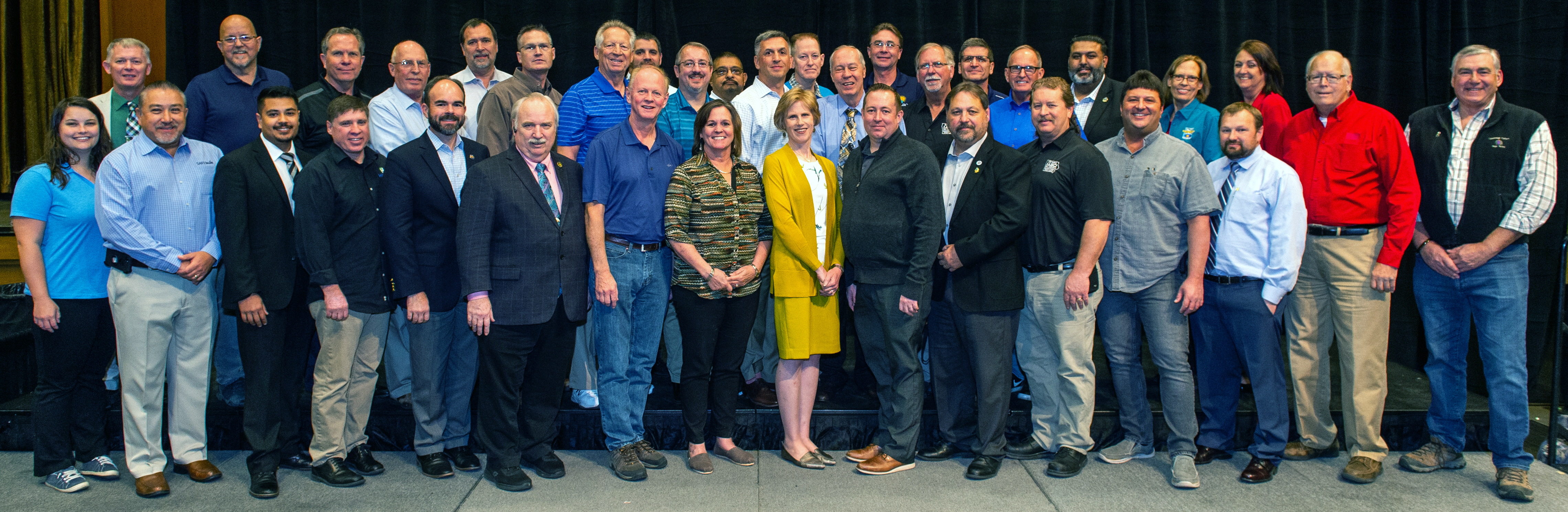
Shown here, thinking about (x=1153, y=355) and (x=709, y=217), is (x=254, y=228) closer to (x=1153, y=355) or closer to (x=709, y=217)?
(x=709, y=217)

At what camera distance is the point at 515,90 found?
12.2 ft

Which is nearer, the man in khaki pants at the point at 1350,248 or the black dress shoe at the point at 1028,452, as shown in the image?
the man in khaki pants at the point at 1350,248

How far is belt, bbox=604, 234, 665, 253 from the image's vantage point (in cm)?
313

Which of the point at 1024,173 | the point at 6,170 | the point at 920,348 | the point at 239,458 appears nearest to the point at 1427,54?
the point at 1024,173

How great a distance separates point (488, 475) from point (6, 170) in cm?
401

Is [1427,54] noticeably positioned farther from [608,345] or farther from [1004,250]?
[608,345]

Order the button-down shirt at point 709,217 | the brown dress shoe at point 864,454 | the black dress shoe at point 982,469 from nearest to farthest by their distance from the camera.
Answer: the button-down shirt at point 709,217, the black dress shoe at point 982,469, the brown dress shoe at point 864,454

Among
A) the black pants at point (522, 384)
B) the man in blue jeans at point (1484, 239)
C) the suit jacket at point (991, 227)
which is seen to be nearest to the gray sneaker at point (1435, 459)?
the man in blue jeans at point (1484, 239)

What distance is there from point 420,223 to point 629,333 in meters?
0.80

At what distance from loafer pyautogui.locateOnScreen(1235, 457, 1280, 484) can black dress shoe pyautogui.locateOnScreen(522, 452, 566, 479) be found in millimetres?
2399

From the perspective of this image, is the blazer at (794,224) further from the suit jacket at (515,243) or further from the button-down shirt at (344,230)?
the button-down shirt at (344,230)

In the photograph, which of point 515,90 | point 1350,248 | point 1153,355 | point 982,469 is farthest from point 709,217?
point 1350,248

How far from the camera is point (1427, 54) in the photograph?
4684mm

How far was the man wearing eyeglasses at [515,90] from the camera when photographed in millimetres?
3660
